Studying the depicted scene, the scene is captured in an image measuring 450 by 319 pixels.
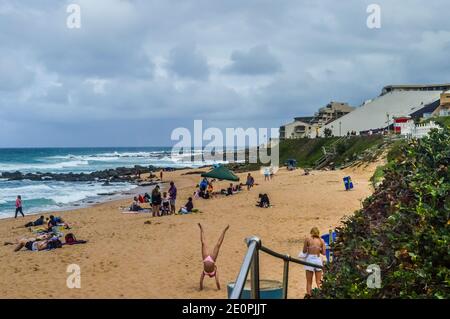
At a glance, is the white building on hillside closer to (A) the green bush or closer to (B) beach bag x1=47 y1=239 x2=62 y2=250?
(B) beach bag x1=47 y1=239 x2=62 y2=250

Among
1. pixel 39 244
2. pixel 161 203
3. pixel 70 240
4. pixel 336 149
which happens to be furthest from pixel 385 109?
pixel 39 244

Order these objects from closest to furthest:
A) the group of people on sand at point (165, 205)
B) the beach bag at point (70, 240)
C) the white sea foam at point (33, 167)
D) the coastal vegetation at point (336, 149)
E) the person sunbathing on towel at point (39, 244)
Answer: the person sunbathing on towel at point (39, 244)
the beach bag at point (70, 240)
the group of people on sand at point (165, 205)
the coastal vegetation at point (336, 149)
the white sea foam at point (33, 167)

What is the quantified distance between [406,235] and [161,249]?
35.2 ft

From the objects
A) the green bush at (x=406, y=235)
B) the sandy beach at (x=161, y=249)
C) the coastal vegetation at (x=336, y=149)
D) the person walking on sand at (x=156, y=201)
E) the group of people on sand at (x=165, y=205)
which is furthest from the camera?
the coastal vegetation at (x=336, y=149)

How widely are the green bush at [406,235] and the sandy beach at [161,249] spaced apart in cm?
383

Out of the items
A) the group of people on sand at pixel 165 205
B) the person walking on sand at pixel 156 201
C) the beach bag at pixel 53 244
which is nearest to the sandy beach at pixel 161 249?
the beach bag at pixel 53 244

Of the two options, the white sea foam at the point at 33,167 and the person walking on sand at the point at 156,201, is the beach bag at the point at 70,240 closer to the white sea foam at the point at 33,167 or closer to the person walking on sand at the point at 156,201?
the person walking on sand at the point at 156,201

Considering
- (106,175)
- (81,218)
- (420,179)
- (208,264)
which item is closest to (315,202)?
(81,218)

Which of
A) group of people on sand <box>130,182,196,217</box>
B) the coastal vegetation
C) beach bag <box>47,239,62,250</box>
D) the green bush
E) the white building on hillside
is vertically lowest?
beach bag <box>47,239,62,250</box>

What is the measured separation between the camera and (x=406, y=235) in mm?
4191

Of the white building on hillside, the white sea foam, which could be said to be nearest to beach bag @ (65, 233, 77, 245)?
the white building on hillside

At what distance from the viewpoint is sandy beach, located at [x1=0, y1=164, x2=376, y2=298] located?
10445 mm

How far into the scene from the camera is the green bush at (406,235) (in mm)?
3723

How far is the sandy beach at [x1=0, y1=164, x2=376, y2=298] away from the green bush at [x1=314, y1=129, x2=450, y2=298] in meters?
3.83
